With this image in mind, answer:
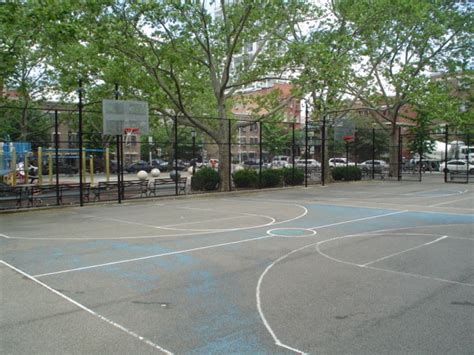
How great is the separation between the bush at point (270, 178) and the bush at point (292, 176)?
0.66 m

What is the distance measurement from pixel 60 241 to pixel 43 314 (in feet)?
16.9

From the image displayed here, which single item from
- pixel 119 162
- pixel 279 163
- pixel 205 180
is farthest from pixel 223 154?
pixel 279 163

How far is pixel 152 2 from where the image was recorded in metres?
18.6

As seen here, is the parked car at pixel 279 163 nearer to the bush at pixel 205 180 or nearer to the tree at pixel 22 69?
the bush at pixel 205 180

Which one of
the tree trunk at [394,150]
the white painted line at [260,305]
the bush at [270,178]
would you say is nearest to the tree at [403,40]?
the tree trunk at [394,150]

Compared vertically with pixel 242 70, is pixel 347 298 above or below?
below

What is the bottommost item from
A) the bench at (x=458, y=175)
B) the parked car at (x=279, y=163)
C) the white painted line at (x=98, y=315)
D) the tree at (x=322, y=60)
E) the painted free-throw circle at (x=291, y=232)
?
the white painted line at (x=98, y=315)

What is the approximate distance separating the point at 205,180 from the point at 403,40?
1755cm

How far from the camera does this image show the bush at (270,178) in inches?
1041

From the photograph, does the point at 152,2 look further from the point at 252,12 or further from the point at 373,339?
the point at 373,339

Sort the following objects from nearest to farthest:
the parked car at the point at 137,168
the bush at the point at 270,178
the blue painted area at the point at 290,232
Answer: the blue painted area at the point at 290,232 → the bush at the point at 270,178 → the parked car at the point at 137,168

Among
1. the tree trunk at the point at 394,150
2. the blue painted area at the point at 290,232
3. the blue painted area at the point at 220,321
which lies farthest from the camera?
the tree trunk at the point at 394,150

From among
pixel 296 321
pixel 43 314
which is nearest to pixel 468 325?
pixel 296 321

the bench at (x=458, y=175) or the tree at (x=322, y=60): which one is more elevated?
the tree at (x=322, y=60)
